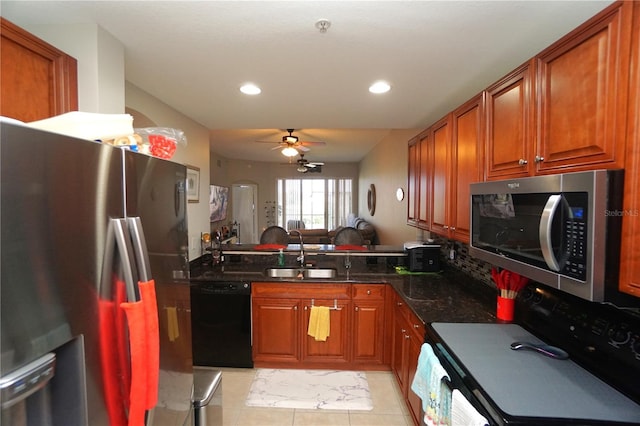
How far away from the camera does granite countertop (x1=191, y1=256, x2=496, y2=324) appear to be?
6.27ft

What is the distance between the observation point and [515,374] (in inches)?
47.7

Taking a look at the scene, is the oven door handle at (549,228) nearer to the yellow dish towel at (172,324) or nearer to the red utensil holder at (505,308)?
the red utensil holder at (505,308)

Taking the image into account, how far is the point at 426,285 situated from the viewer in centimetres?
254

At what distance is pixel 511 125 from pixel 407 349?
1.62 m

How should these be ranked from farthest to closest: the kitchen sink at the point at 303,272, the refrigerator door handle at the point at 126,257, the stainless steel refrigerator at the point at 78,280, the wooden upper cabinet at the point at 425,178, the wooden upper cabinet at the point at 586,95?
the kitchen sink at the point at 303,272 → the wooden upper cabinet at the point at 425,178 → the wooden upper cabinet at the point at 586,95 → the refrigerator door handle at the point at 126,257 → the stainless steel refrigerator at the point at 78,280

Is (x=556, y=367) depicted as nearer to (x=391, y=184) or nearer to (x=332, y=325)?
(x=332, y=325)

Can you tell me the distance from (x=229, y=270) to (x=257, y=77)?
1896 mm

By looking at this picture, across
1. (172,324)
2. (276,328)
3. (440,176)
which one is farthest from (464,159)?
(276,328)

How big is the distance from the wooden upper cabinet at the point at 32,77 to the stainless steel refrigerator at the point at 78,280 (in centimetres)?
70

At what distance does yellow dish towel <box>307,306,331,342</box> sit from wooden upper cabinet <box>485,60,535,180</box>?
1797 millimetres

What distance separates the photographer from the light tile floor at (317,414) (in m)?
2.20

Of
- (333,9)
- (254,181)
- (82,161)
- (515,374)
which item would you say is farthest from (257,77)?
(254,181)

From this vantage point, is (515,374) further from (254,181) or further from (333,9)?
(254,181)

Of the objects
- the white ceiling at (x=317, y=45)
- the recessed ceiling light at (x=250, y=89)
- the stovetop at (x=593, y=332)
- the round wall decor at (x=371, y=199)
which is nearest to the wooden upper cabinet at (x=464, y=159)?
the white ceiling at (x=317, y=45)
